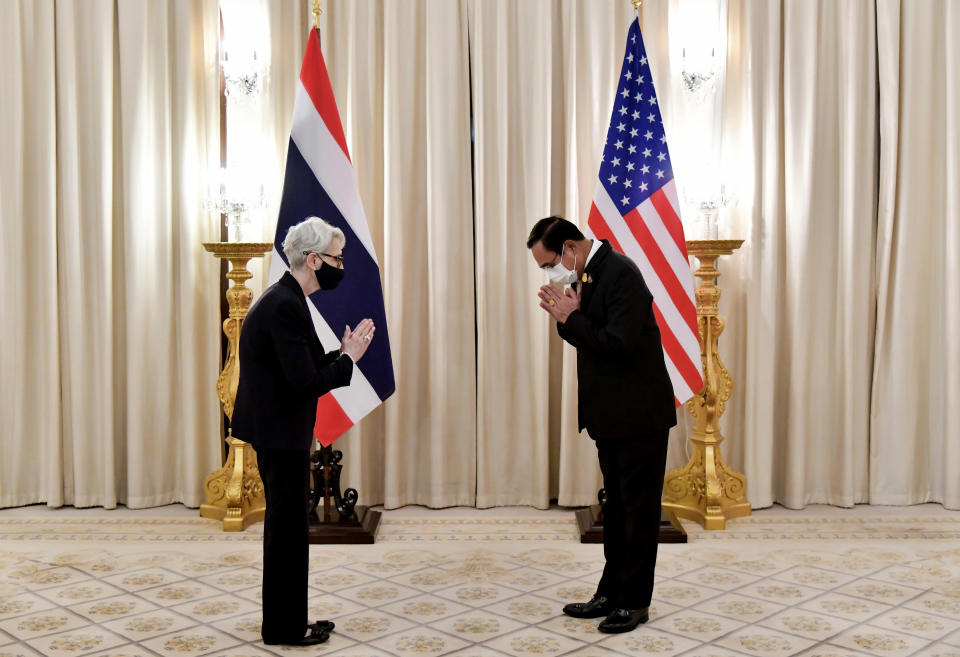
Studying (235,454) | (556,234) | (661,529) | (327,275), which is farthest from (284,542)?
(661,529)

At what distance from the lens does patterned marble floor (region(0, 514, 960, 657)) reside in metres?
3.20

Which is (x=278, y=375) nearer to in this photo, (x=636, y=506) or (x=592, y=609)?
(x=636, y=506)

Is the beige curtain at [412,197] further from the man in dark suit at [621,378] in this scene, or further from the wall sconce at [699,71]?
the man in dark suit at [621,378]

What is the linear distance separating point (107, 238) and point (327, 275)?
2.53 metres

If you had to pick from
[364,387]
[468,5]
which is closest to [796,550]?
[364,387]

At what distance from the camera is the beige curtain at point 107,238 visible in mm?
5102

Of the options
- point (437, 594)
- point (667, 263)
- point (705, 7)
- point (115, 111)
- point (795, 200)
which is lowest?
point (437, 594)

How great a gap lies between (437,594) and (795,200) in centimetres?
300

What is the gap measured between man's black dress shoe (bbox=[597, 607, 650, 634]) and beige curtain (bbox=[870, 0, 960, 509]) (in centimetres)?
252

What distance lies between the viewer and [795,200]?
16.7 feet

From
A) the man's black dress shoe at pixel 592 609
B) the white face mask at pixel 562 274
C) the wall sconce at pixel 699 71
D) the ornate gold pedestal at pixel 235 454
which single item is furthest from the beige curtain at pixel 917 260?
the ornate gold pedestal at pixel 235 454

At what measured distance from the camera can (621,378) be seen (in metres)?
3.26

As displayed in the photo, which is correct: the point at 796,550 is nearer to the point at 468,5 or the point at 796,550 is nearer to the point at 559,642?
the point at 559,642

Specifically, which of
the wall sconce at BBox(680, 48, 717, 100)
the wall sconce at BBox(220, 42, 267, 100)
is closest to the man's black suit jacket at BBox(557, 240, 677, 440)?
the wall sconce at BBox(680, 48, 717, 100)
